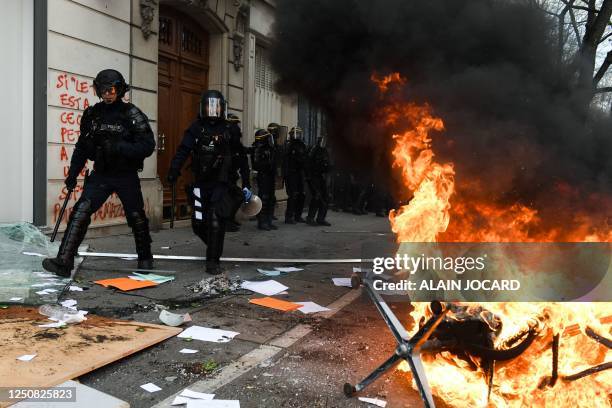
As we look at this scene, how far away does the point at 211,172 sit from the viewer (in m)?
5.84

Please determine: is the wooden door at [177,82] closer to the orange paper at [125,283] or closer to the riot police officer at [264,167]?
the riot police officer at [264,167]

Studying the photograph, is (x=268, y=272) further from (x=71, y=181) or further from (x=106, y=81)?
(x=106, y=81)

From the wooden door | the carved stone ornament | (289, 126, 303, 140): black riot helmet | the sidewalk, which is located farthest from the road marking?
(289, 126, 303, 140): black riot helmet

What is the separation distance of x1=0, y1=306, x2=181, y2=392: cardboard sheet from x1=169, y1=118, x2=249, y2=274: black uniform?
189 centimetres

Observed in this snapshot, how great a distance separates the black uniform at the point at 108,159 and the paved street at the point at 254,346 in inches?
22.3

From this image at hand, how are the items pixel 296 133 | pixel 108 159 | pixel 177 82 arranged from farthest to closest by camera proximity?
1. pixel 296 133
2. pixel 177 82
3. pixel 108 159

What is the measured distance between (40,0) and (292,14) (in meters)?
4.20

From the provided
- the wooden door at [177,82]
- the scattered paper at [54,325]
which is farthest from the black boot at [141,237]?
the wooden door at [177,82]

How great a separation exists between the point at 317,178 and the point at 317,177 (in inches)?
1.5

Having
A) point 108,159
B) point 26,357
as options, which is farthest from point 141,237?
point 26,357

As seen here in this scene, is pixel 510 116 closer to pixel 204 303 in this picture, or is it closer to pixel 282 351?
pixel 282 351

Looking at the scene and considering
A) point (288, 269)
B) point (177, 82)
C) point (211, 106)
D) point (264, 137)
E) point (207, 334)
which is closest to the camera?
point (207, 334)

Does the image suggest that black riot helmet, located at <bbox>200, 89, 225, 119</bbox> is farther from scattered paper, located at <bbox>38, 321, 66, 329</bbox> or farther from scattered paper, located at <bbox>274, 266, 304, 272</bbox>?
scattered paper, located at <bbox>38, 321, 66, 329</bbox>

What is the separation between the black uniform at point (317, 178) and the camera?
1107cm
